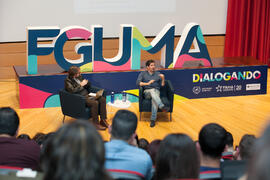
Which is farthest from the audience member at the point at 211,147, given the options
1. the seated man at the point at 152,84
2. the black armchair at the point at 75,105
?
the seated man at the point at 152,84

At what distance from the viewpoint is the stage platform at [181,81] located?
6660mm

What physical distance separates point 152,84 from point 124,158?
3.98 meters

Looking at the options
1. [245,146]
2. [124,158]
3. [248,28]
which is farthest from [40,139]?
[248,28]

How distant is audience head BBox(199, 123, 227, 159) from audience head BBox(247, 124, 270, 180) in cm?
173

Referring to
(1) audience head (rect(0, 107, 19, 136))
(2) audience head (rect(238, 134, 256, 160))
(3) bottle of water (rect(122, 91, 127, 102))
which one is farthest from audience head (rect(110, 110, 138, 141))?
(3) bottle of water (rect(122, 91, 127, 102))

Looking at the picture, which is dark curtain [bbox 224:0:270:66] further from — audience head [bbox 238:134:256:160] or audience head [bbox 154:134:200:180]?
audience head [bbox 154:134:200:180]

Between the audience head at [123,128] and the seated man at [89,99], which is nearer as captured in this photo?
the audience head at [123,128]

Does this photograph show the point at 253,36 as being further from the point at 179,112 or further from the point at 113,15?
the point at 179,112

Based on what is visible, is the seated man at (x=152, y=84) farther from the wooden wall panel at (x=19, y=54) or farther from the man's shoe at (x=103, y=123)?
the wooden wall panel at (x=19, y=54)

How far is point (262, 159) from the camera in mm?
897

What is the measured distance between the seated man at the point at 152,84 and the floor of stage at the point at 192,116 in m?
0.26

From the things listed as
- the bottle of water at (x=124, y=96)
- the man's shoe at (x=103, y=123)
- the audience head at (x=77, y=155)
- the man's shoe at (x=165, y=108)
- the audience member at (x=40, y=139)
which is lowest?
the man's shoe at (x=103, y=123)

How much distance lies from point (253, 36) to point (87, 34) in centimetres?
537

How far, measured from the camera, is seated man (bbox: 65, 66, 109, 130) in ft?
19.2
